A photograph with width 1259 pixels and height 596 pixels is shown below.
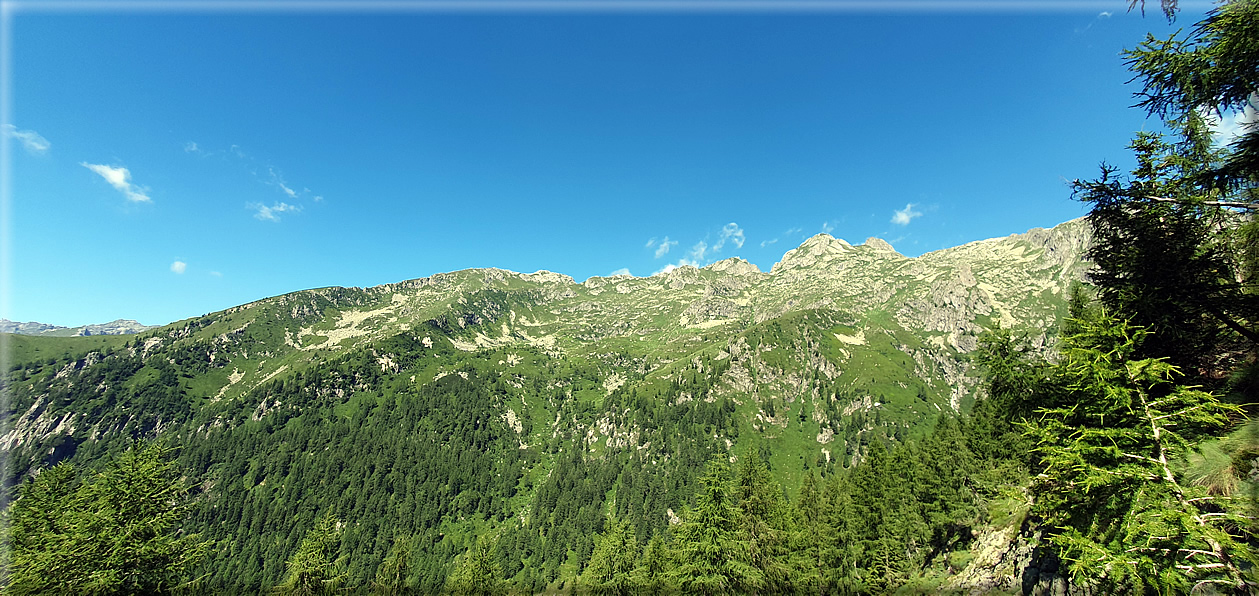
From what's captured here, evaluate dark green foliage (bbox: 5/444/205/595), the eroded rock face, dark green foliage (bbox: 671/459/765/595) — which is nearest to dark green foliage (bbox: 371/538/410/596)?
dark green foliage (bbox: 5/444/205/595)

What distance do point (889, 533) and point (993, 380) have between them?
24.4 metres

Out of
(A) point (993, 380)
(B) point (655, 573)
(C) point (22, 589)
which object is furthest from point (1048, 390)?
(C) point (22, 589)

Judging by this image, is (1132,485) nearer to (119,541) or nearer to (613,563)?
(613,563)

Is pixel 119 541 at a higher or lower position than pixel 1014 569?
higher

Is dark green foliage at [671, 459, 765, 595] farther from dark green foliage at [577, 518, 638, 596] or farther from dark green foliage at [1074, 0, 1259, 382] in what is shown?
dark green foliage at [1074, 0, 1259, 382]

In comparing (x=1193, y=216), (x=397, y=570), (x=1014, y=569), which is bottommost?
(x=397, y=570)

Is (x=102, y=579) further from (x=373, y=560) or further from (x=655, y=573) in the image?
(x=373, y=560)

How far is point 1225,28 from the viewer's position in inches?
435

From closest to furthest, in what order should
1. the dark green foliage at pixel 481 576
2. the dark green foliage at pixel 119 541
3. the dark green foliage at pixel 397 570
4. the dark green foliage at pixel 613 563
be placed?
the dark green foliage at pixel 119 541 → the dark green foliage at pixel 613 563 → the dark green foliage at pixel 481 576 → the dark green foliage at pixel 397 570

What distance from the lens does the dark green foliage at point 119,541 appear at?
66.5 feet

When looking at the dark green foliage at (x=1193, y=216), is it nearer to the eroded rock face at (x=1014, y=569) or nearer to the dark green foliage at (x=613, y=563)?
the eroded rock face at (x=1014, y=569)

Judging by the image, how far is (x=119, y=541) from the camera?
2083 cm

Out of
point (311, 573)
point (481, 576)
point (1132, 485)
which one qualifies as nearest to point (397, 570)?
point (311, 573)

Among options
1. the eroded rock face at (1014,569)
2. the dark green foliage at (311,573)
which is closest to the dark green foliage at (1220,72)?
the eroded rock face at (1014,569)
